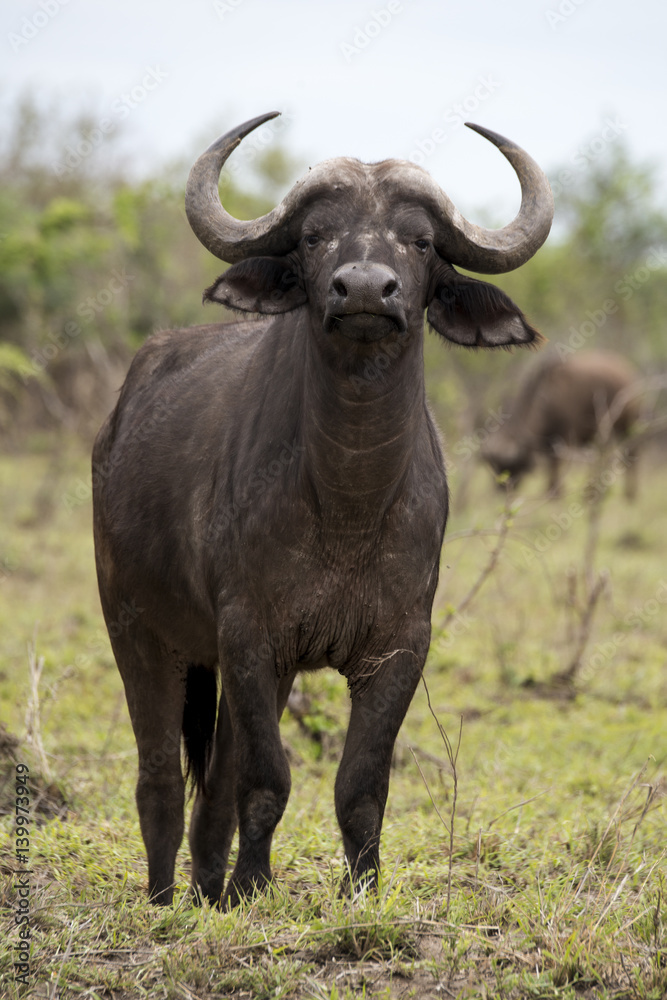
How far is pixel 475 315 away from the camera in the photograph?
3514mm

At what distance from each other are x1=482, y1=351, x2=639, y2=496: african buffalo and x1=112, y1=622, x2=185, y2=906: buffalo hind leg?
12.3m

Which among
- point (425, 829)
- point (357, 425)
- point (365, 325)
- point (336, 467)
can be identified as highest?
point (365, 325)

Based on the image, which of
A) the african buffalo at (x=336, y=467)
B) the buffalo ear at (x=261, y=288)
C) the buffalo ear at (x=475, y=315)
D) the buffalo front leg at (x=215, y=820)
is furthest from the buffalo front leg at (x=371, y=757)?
the buffalo ear at (x=261, y=288)

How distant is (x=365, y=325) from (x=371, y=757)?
130 centimetres

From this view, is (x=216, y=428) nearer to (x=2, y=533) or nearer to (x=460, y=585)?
(x=460, y=585)

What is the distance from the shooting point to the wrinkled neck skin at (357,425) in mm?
3244

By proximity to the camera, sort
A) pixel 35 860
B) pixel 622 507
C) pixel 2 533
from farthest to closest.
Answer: pixel 622 507, pixel 2 533, pixel 35 860

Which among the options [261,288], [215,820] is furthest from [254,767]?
[261,288]

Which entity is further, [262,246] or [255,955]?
[262,246]

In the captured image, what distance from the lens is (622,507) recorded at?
15.4 metres

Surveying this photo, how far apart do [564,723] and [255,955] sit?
3.86 meters

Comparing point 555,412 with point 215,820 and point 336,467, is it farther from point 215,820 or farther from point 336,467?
point 336,467

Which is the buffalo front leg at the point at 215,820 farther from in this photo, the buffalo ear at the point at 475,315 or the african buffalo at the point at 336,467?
the buffalo ear at the point at 475,315

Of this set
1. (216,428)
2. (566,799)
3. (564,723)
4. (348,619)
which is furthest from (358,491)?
(564,723)
